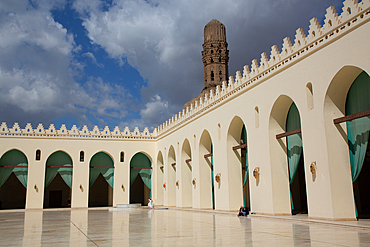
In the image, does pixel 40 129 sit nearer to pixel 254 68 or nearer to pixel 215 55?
pixel 254 68

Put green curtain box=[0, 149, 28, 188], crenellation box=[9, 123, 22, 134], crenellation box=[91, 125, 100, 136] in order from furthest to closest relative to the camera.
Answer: crenellation box=[91, 125, 100, 136] → crenellation box=[9, 123, 22, 134] → green curtain box=[0, 149, 28, 188]

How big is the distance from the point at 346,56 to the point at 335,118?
2015mm

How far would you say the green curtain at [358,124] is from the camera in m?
10.4

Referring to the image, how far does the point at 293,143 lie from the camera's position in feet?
43.6

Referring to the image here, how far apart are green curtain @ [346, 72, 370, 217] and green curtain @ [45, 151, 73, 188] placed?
21.1 m

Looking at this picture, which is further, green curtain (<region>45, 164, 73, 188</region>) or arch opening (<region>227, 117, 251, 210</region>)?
green curtain (<region>45, 164, 73, 188</region>)

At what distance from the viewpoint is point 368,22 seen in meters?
9.62

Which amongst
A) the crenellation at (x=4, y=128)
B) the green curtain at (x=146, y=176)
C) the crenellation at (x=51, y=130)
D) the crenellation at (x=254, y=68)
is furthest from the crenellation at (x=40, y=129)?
the crenellation at (x=254, y=68)

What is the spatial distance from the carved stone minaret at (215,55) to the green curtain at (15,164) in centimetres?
2369

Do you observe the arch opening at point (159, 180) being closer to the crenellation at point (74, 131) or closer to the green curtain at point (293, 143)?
the crenellation at point (74, 131)

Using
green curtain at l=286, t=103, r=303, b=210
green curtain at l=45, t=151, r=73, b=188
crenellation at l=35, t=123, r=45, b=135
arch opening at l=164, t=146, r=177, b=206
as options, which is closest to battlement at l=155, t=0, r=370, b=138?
green curtain at l=286, t=103, r=303, b=210

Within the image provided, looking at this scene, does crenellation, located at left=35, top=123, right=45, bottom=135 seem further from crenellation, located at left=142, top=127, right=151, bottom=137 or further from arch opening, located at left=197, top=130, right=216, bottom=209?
arch opening, located at left=197, top=130, right=216, bottom=209

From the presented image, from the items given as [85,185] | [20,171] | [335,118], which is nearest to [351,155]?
[335,118]

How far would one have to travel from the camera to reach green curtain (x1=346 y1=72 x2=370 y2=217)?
1039 centimetres
